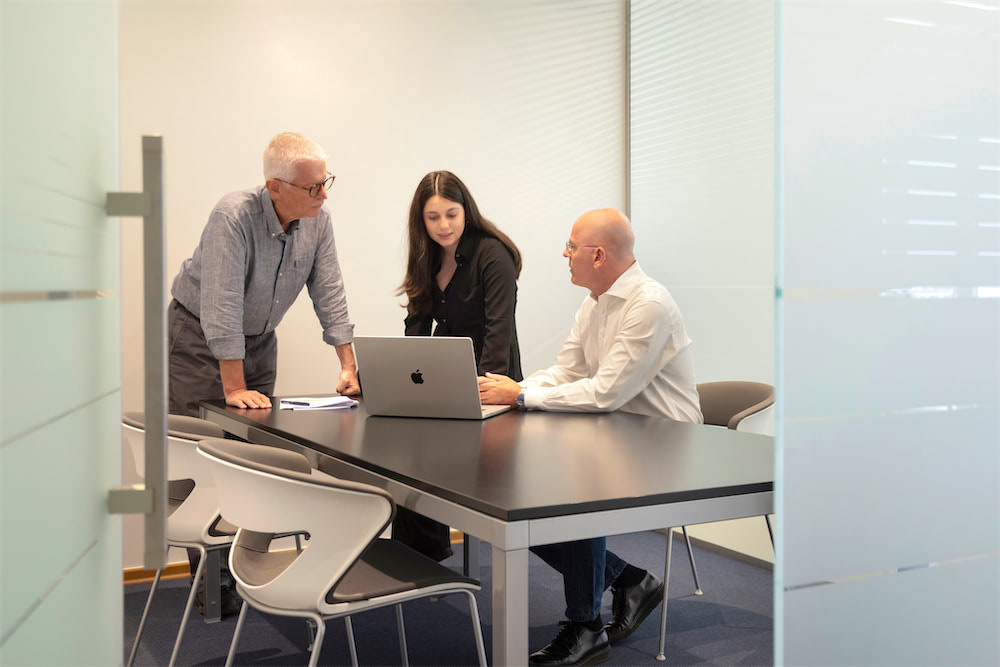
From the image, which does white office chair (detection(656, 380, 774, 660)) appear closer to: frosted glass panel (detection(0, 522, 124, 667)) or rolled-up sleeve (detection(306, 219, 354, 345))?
rolled-up sleeve (detection(306, 219, 354, 345))

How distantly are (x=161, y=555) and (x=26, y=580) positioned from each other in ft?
0.81

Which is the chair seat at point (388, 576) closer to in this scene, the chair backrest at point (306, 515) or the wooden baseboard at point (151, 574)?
the chair backrest at point (306, 515)

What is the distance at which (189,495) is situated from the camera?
110 inches

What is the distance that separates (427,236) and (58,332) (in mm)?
2698

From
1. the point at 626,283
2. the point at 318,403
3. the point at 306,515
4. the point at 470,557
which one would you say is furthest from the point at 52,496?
the point at 470,557

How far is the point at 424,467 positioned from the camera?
6.62 feet

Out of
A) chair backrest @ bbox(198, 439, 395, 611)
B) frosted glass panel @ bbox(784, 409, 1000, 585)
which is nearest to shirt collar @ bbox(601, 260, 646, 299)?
chair backrest @ bbox(198, 439, 395, 611)

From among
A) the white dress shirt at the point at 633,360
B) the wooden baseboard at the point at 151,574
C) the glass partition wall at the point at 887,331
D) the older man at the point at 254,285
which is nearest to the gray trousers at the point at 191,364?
the older man at the point at 254,285

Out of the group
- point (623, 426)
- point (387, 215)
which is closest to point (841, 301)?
point (623, 426)

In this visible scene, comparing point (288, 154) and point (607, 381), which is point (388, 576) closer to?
point (607, 381)

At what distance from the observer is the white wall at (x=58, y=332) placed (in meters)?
0.77

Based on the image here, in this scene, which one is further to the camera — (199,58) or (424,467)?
(199,58)

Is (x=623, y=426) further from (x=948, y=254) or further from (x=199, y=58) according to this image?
(x=199, y=58)

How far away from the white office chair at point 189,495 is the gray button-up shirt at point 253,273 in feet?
1.41
